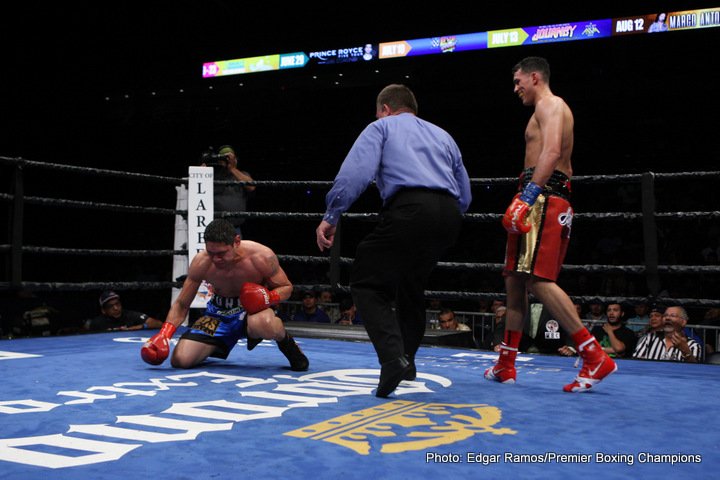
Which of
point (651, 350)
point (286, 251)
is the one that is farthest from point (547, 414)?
point (286, 251)

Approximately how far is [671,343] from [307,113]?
7.79 metres

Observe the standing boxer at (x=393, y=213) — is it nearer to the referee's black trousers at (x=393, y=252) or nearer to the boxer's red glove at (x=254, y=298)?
the referee's black trousers at (x=393, y=252)

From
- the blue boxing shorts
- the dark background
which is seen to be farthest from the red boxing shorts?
the dark background

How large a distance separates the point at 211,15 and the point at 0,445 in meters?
10.2

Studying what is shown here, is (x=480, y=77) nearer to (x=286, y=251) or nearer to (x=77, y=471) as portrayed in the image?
(x=286, y=251)

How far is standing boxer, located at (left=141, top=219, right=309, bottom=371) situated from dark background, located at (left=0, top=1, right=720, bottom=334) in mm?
4421

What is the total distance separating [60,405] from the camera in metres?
1.74

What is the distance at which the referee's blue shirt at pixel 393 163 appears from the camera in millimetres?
1969

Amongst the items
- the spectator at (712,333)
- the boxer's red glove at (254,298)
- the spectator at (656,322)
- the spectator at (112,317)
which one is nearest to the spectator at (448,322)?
the spectator at (656,322)

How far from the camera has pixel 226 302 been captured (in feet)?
8.58

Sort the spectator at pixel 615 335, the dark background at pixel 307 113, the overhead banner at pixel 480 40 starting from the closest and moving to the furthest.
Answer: the spectator at pixel 615 335 → the dark background at pixel 307 113 → the overhead banner at pixel 480 40

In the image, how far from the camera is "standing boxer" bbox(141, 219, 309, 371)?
2.41 meters

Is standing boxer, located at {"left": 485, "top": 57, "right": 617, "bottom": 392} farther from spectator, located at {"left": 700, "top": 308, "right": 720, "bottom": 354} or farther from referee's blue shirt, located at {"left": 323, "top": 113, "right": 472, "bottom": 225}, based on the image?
spectator, located at {"left": 700, "top": 308, "right": 720, "bottom": 354}

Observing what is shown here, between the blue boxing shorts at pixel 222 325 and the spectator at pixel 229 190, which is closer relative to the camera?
the blue boxing shorts at pixel 222 325
